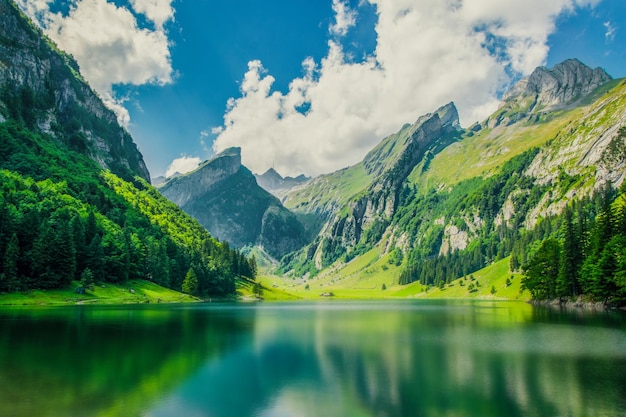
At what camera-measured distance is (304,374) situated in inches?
1198

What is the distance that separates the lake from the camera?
21562mm

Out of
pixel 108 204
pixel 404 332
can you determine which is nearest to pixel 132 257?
pixel 108 204

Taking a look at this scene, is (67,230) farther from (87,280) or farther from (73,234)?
(87,280)

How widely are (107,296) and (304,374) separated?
93.2m

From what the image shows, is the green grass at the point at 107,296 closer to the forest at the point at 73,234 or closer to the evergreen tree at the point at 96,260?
the forest at the point at 73,234

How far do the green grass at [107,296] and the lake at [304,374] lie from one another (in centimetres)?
4466

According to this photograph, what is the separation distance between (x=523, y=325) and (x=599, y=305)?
41805mm

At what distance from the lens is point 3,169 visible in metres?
132

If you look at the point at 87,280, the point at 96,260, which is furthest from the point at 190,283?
the point at 87,280

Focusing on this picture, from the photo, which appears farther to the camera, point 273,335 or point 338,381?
point 273,335

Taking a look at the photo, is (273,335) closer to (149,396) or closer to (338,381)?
(338,381)

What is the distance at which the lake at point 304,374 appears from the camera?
70.7 feet

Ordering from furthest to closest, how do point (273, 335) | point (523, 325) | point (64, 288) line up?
point (64, 288), point (523, 325), point (273, 335)

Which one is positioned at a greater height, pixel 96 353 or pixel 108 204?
pixel 108 204
